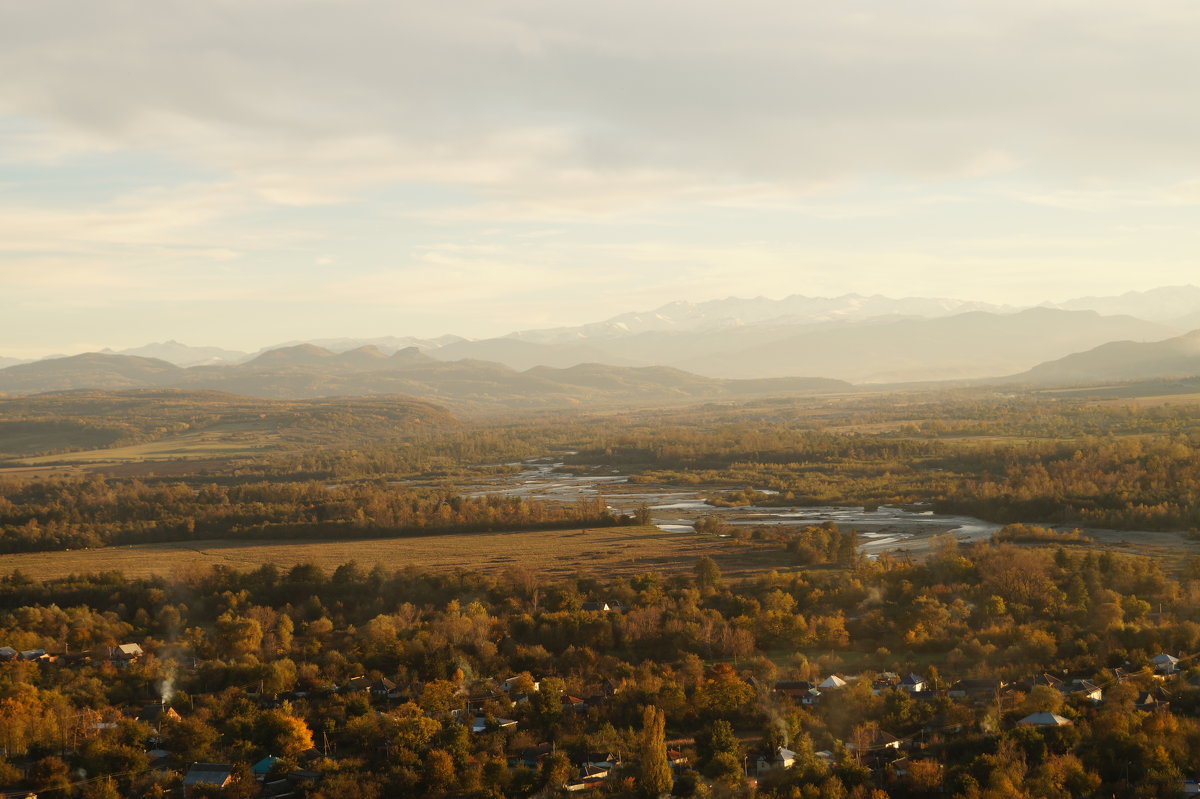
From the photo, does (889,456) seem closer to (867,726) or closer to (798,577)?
(798,577)

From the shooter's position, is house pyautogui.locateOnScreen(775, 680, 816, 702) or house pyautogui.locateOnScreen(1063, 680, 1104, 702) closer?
house pyautogui.locateOnScreen(1063, 680, 1104, 702)

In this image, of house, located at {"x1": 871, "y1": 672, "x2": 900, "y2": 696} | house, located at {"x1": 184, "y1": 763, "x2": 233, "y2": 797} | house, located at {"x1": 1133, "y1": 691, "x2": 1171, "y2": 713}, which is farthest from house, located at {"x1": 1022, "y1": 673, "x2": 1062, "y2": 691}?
house, located at {"x1": 184, "y1": 763, "x2": 233, "y2": 797}

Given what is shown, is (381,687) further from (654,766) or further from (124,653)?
(654,766)

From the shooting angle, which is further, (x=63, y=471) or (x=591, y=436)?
(x=591, y=436)

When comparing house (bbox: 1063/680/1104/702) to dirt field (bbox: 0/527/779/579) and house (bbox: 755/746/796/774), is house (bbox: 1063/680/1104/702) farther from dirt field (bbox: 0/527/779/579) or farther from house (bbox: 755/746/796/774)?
dirt field (bbox: 0/527/779/579)

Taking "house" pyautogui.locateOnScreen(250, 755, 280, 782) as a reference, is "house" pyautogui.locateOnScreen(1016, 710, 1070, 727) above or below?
above

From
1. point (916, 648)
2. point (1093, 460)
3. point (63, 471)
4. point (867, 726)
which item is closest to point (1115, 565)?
point (916, 648)
